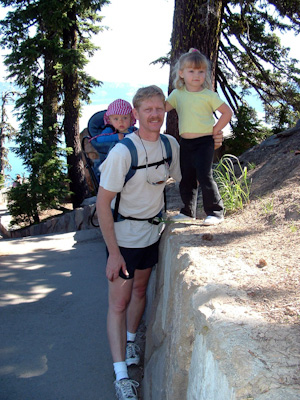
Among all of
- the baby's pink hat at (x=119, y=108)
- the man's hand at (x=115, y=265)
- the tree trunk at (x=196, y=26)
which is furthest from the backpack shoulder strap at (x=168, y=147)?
the tree trunk at (x=196, y=26)

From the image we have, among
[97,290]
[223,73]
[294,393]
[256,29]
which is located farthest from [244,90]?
[294,393]

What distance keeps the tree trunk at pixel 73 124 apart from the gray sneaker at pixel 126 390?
11.0 meters

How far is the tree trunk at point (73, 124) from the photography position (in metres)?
13.2

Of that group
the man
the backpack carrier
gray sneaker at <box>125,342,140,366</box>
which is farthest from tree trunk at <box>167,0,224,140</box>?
gray sneaker at <box>125,342,140,366</box>

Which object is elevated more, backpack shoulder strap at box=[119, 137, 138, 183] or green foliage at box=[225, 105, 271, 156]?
green foliage at box=[225, 105, 271, 156]

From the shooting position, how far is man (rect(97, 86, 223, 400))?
2.84 meters

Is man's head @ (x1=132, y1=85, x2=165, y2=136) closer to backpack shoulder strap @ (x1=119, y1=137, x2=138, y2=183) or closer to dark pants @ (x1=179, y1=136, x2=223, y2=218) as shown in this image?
backpack shoulder strap @ (x1=119, y1=137, x2=138, y2=183)

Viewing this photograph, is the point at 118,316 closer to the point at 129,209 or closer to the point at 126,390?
the point at 126,390

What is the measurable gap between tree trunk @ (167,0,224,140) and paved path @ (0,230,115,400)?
3.27 m

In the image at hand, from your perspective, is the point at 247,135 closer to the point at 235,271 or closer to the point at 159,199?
the point at 159,199

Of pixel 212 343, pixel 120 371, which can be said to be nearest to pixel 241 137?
pixel 120 371

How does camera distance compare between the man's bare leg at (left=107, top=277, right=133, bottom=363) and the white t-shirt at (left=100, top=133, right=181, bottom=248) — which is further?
the man's bare leg at (left=107, top=277, right=133, bottom=363)

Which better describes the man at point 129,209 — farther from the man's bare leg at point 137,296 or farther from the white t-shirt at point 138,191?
the man's bare leg at point 137,296

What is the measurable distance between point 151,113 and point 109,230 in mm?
886
